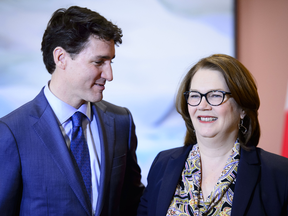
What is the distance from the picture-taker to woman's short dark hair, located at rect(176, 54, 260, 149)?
1463 mm

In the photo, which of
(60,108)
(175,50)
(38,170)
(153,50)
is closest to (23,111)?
(60,108)

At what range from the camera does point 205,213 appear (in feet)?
4.63

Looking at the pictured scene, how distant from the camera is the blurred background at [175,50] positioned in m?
2.88

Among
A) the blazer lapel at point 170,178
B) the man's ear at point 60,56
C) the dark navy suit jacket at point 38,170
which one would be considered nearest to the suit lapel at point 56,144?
the dark navy suit jacket at point 38,170

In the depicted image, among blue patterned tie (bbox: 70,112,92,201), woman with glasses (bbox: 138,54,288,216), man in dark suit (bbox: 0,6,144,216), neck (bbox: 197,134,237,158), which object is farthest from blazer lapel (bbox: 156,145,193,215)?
blue patterned tie (bbox: 70,112,92,201)

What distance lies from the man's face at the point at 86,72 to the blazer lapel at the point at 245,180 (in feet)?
2.70

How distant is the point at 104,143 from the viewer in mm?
1636

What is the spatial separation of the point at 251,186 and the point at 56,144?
964mm

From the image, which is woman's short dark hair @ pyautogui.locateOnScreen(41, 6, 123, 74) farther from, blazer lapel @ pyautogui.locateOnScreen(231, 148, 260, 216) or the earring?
blazer lapel @ pyautogui.locateOnScreen(231, 148, 260, 216)

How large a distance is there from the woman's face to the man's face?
1.74 ft

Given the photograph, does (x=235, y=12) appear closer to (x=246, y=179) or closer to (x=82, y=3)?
(x=82, y=3)

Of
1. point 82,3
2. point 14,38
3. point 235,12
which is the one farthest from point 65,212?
point 235,12

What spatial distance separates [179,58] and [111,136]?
164 centimetres

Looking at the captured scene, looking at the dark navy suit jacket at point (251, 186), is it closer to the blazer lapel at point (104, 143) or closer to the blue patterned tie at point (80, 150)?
the blazer lapel at point (104, 143)
